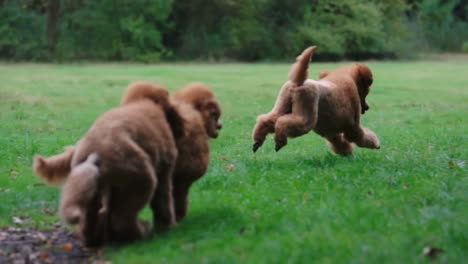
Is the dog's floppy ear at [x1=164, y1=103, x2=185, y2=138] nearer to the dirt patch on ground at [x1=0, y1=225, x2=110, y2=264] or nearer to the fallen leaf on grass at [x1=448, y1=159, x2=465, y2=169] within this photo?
the dirt patch on ground at [x1=0, y1=225, x2=110, y2=264]

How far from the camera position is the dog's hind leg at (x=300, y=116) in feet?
27.8

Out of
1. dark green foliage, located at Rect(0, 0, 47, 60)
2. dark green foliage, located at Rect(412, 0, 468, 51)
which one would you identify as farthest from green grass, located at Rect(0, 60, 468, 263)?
dark green foliage, located at Rect(412, 0, 468, 51)

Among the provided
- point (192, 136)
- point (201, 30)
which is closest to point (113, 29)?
point (201, 30)

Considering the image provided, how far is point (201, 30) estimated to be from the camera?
161ft

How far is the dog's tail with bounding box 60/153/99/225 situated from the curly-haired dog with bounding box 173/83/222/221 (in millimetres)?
1169

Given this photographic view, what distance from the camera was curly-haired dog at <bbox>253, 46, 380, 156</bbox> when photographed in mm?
8500

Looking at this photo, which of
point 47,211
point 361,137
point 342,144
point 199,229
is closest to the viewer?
point 199,229

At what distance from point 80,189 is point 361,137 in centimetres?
550

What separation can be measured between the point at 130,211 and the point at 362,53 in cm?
4790

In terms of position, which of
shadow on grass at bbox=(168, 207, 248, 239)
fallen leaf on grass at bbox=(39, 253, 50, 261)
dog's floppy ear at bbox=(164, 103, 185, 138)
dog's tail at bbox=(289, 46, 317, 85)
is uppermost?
dog's tail at bbox=(289, 46, 317, 85)

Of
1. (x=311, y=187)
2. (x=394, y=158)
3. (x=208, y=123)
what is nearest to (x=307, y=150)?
(x=394, y=158)

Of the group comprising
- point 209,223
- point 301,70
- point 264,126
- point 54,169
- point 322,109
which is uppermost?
point 301,70

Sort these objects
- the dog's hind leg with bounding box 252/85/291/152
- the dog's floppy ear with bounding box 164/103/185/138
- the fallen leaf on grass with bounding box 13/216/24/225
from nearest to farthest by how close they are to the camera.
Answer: the dog's floppy ear with bounding box 164/103/185/138 < the fallen leaf on grass with bounding box 13/216/24/225 < the dog's hind leg with bounding box 252/85/291/152

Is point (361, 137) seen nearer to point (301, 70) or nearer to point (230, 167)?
point (301, 70)
